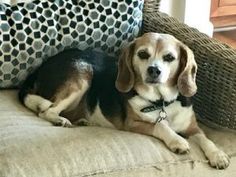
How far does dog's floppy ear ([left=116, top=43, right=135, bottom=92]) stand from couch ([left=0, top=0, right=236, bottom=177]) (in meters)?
0.16

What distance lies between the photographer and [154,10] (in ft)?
8.11

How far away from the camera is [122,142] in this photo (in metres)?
1.69

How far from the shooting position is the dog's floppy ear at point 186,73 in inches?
71.8

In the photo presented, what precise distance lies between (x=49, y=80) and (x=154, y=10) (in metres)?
0.70

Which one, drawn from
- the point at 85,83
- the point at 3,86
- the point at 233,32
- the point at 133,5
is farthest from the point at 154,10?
the point at 233,32

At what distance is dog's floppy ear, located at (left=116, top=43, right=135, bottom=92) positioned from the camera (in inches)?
72.9

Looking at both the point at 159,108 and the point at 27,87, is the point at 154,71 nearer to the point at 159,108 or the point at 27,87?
the point at 159,108

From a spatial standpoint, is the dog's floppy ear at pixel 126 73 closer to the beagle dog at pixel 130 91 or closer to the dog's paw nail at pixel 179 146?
the beagle dog at pixel 130 91

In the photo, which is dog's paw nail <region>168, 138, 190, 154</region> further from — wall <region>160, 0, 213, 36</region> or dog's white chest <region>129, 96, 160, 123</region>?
wall <region>160, 0, 213, 36</region>

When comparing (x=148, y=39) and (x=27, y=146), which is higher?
(x=148, y=39)

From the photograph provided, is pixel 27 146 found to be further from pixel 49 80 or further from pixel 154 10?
pixel 154 10

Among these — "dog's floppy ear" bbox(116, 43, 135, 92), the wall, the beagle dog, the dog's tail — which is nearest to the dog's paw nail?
the beagle dog

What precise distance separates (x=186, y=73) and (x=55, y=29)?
0.62m

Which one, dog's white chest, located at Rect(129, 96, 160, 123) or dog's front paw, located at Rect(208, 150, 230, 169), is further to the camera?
dog's white chest, located at Rect(129, 96, 160, 123)
